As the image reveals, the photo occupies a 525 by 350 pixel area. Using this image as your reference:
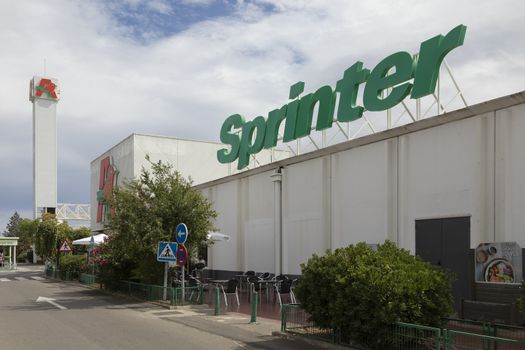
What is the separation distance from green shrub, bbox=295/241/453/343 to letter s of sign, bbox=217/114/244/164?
16.1 meters

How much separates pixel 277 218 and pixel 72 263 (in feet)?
50.5

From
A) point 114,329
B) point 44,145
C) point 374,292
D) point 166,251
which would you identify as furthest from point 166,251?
point 44,145

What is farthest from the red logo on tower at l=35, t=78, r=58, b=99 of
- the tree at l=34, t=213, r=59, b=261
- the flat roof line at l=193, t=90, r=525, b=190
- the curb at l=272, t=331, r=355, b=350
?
the curb at l=272, t=331, r=355, b=350

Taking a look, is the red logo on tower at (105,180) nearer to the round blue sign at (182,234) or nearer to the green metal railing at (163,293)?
the green metal railing at (163,293)

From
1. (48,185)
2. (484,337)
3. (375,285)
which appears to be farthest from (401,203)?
(48,185)

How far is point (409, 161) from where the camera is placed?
15.9 m

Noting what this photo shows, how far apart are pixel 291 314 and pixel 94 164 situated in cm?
4141

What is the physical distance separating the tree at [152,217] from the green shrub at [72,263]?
12.6m

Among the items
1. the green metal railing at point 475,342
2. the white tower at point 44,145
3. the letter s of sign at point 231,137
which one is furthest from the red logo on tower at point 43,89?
the green metal railing at point 475,342

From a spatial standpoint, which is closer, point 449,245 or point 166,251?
point 449,245

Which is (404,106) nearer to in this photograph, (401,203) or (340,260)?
(401,203)

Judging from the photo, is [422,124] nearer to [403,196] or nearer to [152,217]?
[403,196]

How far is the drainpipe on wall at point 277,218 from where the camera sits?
21.8 m

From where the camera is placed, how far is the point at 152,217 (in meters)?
18.3
